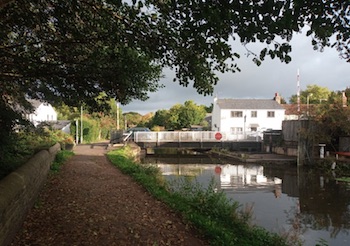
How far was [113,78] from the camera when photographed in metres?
7.11

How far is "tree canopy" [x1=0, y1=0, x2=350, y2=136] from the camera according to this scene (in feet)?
10.8

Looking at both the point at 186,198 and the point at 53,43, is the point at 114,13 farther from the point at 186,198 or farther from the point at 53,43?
the point at 186,198

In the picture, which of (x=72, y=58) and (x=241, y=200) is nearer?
(x=72, y=58)

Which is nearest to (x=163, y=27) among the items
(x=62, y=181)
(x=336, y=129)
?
(x=62, y=181)

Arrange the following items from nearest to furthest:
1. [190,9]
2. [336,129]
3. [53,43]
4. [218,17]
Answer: [218,17], [190,9], [53,43], [336,129]

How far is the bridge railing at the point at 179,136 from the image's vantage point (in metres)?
38.3

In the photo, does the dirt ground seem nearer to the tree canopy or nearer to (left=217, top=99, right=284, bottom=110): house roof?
the tree canopy

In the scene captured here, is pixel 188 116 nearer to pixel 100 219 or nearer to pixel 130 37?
pixel 100 219

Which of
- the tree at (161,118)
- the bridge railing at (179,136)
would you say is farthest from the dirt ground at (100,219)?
the tree at (161,118)

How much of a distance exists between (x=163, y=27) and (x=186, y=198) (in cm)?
658

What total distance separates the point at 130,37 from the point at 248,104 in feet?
171

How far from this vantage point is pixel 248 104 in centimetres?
5528

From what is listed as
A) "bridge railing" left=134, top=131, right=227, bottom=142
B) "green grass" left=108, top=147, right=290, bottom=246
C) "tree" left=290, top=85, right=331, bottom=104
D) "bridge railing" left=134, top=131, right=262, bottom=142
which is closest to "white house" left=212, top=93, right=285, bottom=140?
"bridge railing" left=134, top=131, right=262, bottom=142

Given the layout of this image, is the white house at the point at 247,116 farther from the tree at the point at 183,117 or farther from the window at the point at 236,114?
the tree at the point at 183,117
